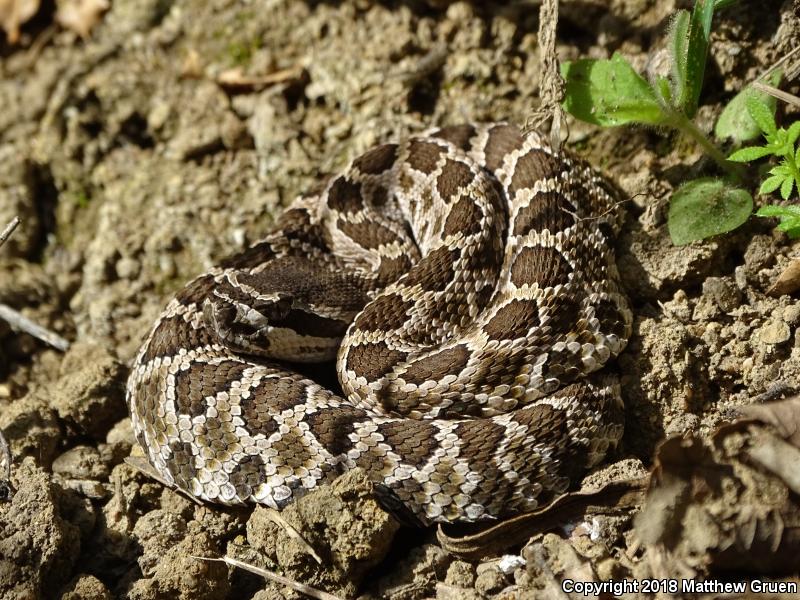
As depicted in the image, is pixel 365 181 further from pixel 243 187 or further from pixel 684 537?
pixel 684 537

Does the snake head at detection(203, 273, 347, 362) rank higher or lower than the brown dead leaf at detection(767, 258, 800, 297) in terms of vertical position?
lower

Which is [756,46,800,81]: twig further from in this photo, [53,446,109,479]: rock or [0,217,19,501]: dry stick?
[53,446,109,479]: rock

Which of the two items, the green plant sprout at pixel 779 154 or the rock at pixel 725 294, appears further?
the rock at pixel 725 294

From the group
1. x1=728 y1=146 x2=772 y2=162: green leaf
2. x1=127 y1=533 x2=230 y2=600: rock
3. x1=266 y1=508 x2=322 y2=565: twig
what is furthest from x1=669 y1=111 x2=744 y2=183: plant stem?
x1=127 y1=533 x2=230 y2=600: rock

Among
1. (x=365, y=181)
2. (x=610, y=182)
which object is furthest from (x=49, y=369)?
(x=610, y=182)

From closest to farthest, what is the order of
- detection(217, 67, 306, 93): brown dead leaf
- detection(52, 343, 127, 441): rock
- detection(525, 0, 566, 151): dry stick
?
detection(525, 0, 566, 151): dry stick
detection(52, 343, 127, 441): rock
detection(217, 67, 306, 93): brown dead leaf

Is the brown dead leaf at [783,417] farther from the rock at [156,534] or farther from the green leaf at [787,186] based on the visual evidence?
the rock at [156,534]

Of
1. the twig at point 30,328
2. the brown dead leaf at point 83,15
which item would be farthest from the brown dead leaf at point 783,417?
the brown dead leaf at point 83,15
